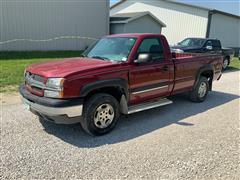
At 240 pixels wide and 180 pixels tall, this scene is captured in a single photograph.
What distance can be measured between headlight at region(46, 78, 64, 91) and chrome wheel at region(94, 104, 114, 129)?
0.82 metres

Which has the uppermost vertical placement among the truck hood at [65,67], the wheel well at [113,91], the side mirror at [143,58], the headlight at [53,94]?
the side mirror at [143,58]

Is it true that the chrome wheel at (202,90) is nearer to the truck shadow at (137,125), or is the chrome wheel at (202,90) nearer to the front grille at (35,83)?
the truck shadow at (137,125)

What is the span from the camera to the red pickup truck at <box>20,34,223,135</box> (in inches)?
174

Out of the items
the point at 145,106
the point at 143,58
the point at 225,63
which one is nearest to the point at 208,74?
the point at 145,106

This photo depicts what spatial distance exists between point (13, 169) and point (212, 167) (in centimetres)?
279

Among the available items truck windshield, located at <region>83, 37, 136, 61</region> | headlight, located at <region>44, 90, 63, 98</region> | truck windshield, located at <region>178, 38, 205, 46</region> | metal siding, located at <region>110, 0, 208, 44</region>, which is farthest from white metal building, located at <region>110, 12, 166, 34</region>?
headlight, located at <region>44, 90, 63, 98</region>

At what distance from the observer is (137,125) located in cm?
551

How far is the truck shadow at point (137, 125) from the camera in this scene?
477 cm

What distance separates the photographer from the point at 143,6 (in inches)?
1161

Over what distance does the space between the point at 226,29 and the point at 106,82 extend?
1069 inches

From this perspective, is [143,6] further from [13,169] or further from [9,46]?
[13,169]

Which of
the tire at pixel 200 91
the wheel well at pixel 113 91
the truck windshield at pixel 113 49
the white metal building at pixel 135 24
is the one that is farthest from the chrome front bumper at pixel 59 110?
the white metal building at pixel 135 24

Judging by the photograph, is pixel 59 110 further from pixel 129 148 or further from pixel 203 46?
pixel 203 46

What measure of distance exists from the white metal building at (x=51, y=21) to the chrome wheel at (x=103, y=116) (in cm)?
1371
